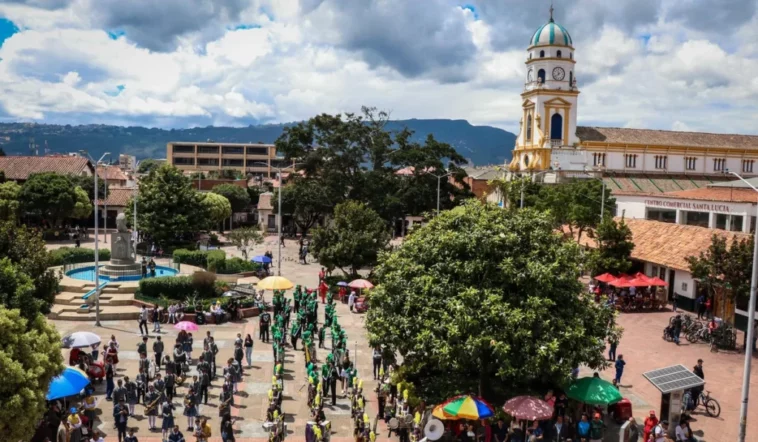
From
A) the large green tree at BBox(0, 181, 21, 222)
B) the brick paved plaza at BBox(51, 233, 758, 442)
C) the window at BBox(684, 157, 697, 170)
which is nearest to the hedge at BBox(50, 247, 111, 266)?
the brick paved plaza at BBox(51, 233, 758, 442)

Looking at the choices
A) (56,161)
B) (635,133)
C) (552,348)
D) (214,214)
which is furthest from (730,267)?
(56,161)

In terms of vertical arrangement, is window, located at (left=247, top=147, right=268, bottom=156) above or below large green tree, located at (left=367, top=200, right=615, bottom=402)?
above

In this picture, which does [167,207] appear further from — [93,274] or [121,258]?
[121,258]

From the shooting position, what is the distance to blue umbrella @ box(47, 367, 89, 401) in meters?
15.6

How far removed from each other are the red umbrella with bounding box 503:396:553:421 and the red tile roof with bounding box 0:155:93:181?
6480cm

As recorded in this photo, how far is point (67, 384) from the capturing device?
52.7ft

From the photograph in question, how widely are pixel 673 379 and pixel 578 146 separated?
179 ft

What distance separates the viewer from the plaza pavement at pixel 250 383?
1714 centimetres

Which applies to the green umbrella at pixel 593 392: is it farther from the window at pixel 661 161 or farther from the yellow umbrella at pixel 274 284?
the window at pixel 661 161

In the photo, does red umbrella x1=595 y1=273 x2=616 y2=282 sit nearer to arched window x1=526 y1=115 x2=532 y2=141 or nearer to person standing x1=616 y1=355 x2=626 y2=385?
person standing x1=616 y1=355 x2=626 y2=385

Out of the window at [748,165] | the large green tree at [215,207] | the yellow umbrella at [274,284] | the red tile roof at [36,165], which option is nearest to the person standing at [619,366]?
the yellow umbrella at [274,284]

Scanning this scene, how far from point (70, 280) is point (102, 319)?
19.2 ft

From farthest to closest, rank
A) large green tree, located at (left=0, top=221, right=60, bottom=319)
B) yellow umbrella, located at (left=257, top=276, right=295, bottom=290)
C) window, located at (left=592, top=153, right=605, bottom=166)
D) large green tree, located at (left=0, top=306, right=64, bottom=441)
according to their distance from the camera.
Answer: window, located at (left=592, top=153, right=605, bottom=166), yellow umbrella, located at (left=257, top=276, right=295, bottom=290), large green tree, located at (left=0, top=221, right=60, bottom=319), large green tree, located at (left=0, top=306, right=64, bottom=441)

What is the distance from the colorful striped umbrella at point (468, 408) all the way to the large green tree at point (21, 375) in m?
8.79
